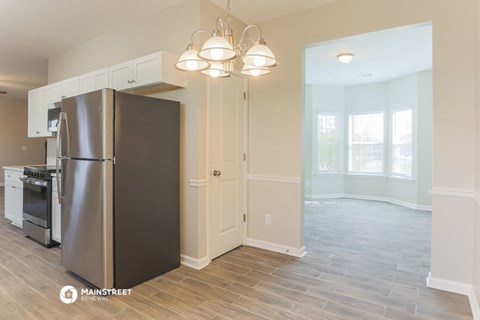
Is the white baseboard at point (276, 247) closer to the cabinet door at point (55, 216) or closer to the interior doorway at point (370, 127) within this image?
the cabinet door at point (55, 216)

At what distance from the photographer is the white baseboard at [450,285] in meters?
2.38

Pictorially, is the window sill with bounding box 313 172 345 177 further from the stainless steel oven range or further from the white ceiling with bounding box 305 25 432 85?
the stainless steel oven range

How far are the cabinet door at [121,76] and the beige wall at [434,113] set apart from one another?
1.48 m

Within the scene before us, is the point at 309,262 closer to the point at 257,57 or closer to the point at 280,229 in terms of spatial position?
the point at 280,229

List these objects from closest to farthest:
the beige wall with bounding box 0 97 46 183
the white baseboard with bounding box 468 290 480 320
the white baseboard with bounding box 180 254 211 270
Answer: the white baseboard with bounding box 468 290 480 320 < the white baseboard with bounding box 180 254 211 270 < the beige wall with bounding box 0 97 46 183

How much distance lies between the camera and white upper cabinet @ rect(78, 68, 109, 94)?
136 inches

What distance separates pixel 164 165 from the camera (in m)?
2.79

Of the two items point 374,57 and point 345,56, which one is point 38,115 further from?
point 374,57

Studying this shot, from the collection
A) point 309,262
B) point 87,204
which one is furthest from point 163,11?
point 309,262

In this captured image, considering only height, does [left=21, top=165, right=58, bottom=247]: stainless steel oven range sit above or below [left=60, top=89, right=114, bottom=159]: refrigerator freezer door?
below

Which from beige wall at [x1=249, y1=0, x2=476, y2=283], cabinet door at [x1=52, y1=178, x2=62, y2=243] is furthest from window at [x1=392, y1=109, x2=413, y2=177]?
cabinet door at [x1=52, y1=178, x2=62, y2=243]

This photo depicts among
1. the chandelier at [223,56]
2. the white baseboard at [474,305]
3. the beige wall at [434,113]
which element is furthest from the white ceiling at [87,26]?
the white baseboard at [474,305]

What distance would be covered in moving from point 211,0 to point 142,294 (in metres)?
2.97

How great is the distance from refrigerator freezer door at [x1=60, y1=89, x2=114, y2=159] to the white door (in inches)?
42.0
